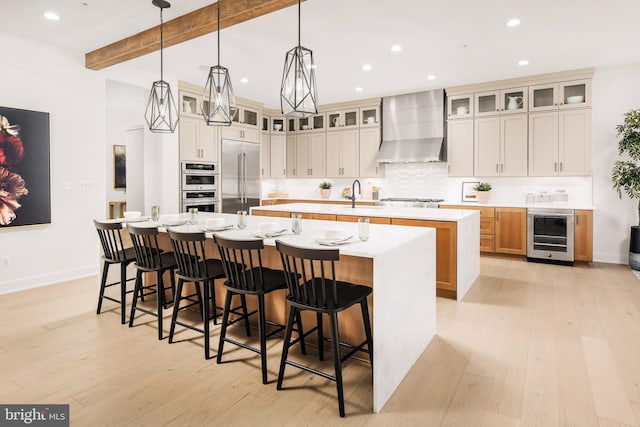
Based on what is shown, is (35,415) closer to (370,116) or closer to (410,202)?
(410,202)

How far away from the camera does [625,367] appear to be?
2.38 meters

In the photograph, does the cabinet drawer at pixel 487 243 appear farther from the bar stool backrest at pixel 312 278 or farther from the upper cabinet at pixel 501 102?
the bar stool backrest at pixel 312 278

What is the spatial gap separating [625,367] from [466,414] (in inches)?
50.9

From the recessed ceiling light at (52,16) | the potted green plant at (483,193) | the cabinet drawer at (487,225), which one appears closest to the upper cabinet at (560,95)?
the potted green plant at (483,193)

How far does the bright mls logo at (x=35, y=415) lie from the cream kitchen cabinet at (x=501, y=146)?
6059 millimetres

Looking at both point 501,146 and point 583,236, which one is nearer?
point 583,236

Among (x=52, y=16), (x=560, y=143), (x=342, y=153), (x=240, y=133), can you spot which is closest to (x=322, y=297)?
(x=52, y=16)

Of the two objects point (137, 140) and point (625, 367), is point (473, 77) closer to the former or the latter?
point (625, 367)

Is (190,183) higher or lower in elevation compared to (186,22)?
lower

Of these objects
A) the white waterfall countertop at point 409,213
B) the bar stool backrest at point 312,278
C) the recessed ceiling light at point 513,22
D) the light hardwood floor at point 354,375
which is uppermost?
the recessed ceiling light at point 513,22

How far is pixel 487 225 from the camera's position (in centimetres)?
582

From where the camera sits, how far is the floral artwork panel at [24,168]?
398 centimetres

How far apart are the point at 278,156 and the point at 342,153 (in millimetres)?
1450

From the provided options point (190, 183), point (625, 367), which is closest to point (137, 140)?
point (190, 183)
